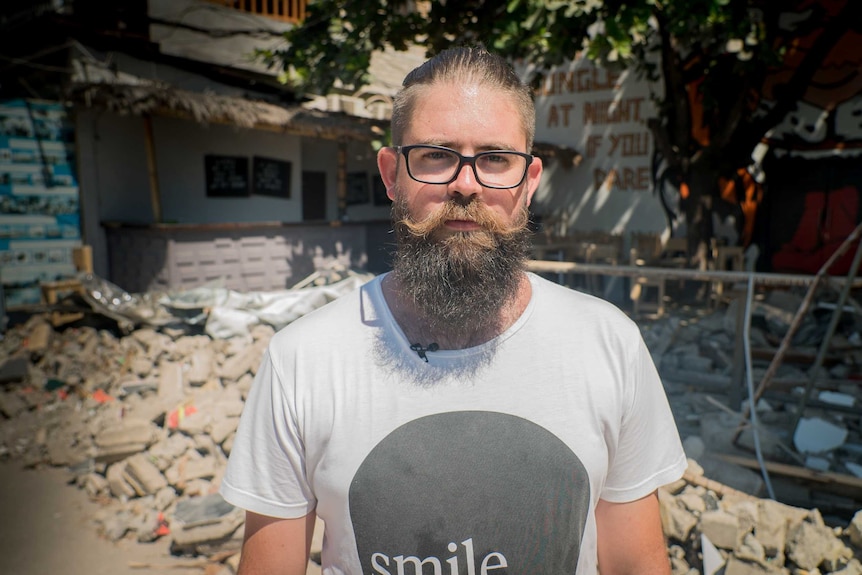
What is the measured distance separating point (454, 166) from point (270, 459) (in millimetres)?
→ 758

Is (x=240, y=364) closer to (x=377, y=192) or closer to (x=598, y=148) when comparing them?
(x=377, y=192)

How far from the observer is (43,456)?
4977 mm

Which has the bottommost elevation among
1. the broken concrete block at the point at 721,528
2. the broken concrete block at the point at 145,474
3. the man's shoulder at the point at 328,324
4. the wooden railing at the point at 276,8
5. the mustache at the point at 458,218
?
the broken concrete block at the point at 145,474

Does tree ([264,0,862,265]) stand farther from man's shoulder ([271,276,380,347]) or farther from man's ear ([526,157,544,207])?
man's shoulder ([271,276,380,347])

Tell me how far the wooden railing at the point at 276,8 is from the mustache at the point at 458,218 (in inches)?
506

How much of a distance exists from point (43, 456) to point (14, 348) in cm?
262

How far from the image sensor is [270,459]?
4.25 feet

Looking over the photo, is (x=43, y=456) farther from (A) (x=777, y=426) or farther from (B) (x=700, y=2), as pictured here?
(B) (x=700, y=2)

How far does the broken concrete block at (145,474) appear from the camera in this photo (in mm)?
4453

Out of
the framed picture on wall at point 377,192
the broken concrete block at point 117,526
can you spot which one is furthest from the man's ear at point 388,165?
the framed picture on wall at point 377,192

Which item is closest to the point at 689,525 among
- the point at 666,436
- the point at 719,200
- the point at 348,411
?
the point at 666,436

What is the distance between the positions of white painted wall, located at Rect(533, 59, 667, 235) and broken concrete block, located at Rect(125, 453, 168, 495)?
35.1 feet

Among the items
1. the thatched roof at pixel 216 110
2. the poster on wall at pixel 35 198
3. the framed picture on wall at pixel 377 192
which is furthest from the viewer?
the framed picture on wall at pixel 377 192

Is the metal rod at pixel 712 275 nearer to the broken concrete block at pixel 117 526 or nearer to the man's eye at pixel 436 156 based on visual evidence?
the man's eye at pixel 436 156
